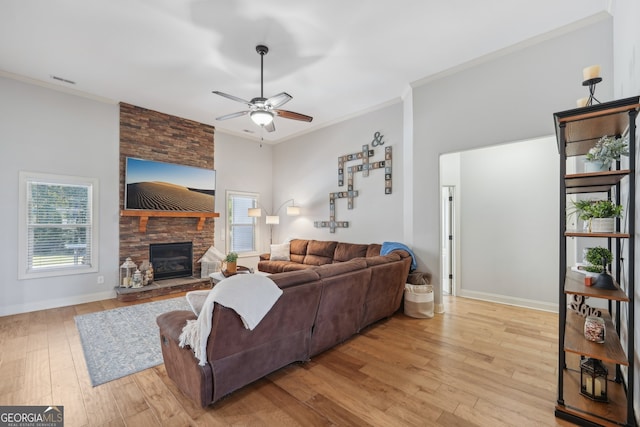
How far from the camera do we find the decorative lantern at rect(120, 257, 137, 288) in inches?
195

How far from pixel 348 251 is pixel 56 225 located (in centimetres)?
481

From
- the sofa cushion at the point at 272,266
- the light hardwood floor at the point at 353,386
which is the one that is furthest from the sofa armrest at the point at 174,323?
the sofa cushion at the point at 272,266

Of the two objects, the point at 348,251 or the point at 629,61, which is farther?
the point at 348,251

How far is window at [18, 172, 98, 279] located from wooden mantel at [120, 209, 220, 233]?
59cm

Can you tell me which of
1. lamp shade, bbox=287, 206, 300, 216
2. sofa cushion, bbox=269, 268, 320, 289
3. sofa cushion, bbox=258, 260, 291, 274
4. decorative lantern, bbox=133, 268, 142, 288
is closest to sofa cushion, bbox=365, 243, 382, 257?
sofa cushion, bbox=258, 260, 291, 274

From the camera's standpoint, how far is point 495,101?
144 inches

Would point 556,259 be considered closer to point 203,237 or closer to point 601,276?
point 601,276

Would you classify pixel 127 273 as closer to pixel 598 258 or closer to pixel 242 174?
pixel 242 174

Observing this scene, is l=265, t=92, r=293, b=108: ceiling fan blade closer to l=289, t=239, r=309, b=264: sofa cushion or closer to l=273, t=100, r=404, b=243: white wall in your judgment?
l=273, t=100, r=404, b=243: white wall

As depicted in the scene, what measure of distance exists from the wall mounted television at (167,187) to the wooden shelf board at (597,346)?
19.3ft

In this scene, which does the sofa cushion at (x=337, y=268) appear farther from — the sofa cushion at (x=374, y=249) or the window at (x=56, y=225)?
the window at (x=56, y=225)

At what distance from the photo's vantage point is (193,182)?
→ 589cm

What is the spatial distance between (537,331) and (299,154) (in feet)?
17.9

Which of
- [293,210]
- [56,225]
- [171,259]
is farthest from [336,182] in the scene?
[56,225]
